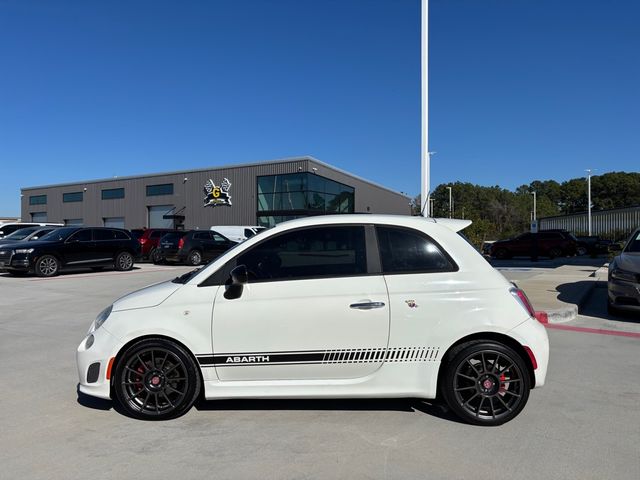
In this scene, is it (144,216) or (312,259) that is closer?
(312,259)

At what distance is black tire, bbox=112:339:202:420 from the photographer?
3959 mm

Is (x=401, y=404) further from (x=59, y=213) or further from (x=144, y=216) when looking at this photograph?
(x=59, y=213)

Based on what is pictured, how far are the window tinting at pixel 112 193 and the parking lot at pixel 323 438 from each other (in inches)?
1893

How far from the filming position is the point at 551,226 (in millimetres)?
57438

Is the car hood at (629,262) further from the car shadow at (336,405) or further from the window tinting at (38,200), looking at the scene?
the window tinting at (38,200)

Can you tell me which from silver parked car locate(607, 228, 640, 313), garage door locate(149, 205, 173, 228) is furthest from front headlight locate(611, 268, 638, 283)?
garage door locate(149, 205, 173, 228)

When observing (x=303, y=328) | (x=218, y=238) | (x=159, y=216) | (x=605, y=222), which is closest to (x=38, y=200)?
(x=159, y=216)

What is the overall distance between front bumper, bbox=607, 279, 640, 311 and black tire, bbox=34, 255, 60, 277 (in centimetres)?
1589

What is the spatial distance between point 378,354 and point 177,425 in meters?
1.76

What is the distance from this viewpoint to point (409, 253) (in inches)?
161

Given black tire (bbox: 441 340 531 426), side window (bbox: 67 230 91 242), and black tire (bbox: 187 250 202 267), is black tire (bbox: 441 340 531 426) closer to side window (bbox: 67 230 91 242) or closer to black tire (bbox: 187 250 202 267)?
side window (bbox: 67 230 91 242)

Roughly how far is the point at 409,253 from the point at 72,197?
57852 millimetres

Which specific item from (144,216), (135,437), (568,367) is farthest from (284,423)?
(144,216)

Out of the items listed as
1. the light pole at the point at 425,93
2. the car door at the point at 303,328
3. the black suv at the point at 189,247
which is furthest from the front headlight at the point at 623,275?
the black suv at the point at 189,247
